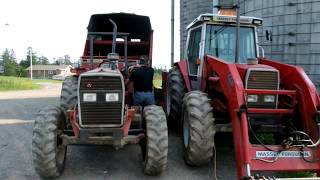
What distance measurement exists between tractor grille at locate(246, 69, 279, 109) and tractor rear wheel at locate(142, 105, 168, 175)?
5.08 feet

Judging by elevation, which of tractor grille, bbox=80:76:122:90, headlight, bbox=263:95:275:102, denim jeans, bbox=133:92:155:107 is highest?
tractor grille, bbox=80:76:122:90

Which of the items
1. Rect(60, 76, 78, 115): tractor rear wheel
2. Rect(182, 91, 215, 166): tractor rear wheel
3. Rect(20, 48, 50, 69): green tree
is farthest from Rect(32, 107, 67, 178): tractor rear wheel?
Rect(20, 48, 50, 69): green tree

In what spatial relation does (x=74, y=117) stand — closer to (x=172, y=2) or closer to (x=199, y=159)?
(x=199, y=159)

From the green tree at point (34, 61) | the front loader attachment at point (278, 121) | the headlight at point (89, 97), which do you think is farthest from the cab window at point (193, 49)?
the green tree at point (34, 61)

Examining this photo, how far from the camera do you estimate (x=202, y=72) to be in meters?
9.45

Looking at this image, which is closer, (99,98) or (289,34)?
(99,98)

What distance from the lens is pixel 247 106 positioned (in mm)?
7559

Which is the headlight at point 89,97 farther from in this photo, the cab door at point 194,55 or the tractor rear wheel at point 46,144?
the cab door at point 194,55

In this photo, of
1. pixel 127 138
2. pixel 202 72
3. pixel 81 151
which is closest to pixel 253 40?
pixel 202 72

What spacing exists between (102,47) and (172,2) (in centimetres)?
343

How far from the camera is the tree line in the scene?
110 m

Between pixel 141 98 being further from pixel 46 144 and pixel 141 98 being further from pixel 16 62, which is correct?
pixel 16 62

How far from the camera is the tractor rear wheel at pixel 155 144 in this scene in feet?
25.0

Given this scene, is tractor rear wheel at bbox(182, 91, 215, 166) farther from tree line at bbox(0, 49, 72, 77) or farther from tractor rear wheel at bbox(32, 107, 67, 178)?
tree line at bbox(0, 49, 72, 77)
